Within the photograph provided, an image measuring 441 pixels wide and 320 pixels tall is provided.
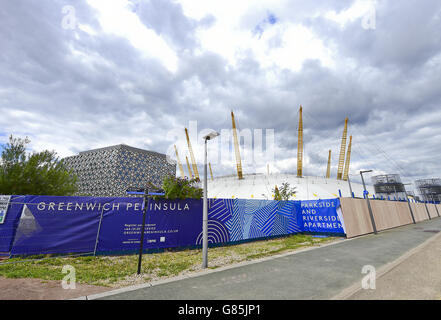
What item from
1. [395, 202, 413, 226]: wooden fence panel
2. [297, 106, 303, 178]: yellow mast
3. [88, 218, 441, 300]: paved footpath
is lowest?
[88, 218, 441, 300]: paved footpath

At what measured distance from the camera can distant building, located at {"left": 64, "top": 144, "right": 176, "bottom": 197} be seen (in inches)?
3807

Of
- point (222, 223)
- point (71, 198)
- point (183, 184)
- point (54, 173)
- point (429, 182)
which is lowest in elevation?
point (222, 223)

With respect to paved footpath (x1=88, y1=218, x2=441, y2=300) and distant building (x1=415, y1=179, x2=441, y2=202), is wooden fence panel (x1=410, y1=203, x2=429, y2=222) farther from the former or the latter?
distant building (x1=415, y1=179, x2=441, y2=202)

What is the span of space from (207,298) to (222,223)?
6959mm

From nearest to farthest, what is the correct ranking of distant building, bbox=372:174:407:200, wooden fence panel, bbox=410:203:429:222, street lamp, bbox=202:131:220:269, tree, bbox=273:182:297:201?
1. street lamp, bbox=202:131:220:269
2. tree, bbox=273:182:297:201
3. wooden fence panel, bbox=410:203:429:222
4. distant building, bbox=372:174:407:200

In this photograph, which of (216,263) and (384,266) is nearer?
(384,266)

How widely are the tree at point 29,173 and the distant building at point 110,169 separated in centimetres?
7653

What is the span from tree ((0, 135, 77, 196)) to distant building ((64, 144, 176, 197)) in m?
76.5

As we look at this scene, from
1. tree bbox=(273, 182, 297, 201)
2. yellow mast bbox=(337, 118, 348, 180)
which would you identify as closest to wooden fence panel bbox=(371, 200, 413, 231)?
tree bbox=(273, 182, 297, 201)
